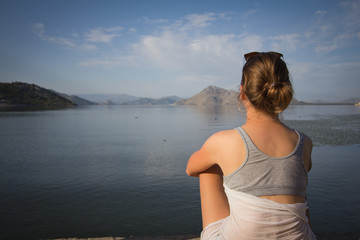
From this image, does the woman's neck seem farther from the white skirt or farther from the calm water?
the calm water

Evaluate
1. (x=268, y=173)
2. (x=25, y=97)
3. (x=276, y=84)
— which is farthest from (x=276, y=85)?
(x=25, y=97)

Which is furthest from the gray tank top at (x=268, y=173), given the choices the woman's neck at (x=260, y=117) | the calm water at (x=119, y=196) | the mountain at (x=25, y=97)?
the mountain at (x=25, y=97)

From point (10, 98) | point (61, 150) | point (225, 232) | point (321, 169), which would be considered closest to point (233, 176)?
point (225, 232)

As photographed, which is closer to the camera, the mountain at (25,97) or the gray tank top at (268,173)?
the gray tank top at (268,173)

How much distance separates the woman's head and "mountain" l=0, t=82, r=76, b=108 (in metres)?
139

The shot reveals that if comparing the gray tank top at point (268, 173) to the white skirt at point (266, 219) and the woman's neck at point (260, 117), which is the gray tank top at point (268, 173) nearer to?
the white skirt at point (266, 219)

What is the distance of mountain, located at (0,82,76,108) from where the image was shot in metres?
123

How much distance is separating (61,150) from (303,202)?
1863 cm

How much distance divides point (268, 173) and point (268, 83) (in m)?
0.59

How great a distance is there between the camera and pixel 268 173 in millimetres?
1487

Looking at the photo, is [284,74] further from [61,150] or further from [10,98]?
[10,98]

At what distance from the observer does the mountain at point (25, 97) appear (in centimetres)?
12282

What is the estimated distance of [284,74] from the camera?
63.0 inches

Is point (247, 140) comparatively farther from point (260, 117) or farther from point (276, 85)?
point (276, 85)
